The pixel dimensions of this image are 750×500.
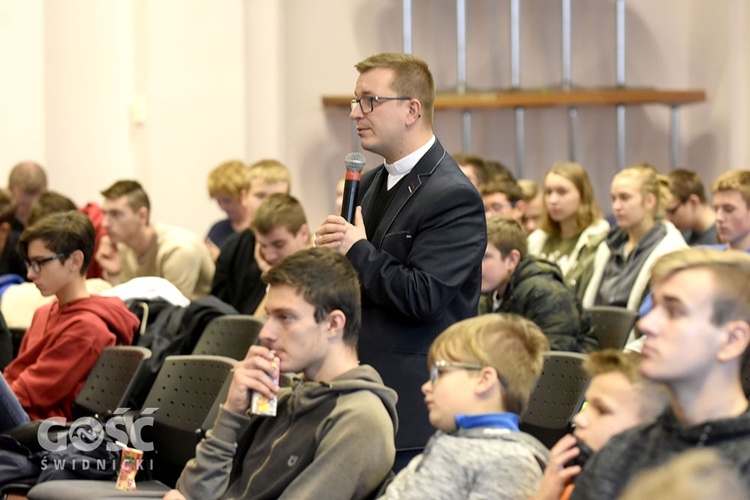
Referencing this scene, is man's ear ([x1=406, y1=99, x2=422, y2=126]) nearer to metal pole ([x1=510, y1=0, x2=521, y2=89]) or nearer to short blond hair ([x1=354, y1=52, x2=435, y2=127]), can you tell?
short blond hair ([x1=354, y1=52, x2=435, y2=127])

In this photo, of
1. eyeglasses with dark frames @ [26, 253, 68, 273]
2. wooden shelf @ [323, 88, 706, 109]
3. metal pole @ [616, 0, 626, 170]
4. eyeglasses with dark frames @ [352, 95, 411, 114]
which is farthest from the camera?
metal pole @ [616, 0, 626, 170]

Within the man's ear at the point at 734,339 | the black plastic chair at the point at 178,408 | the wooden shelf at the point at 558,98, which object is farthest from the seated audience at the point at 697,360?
the wooden shelf at the point at 558,98

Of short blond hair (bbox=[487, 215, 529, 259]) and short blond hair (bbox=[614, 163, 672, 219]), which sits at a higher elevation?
short blond hair (bbox=[614, 163, 672, 219])

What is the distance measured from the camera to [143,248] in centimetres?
598

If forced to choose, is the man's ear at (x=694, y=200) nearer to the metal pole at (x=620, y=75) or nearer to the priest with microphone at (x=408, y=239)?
the metal pole at (x=620, y=75)

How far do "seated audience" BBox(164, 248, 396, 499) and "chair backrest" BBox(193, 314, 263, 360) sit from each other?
1687 mm

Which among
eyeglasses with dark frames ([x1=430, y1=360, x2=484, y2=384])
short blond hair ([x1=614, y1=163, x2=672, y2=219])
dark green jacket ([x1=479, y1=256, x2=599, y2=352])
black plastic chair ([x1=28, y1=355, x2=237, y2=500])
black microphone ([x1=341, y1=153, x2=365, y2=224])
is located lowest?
Result: black plastic chair ([x1=28, y1=355, x2=237, y2=500])

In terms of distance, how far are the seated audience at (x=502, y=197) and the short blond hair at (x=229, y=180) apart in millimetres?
1479

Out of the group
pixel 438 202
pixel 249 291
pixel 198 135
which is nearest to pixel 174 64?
pixel 198 135

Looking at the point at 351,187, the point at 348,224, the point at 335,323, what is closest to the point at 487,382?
the point at 335,323

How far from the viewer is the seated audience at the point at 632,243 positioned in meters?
5.41

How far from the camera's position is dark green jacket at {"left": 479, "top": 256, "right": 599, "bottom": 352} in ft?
14.6

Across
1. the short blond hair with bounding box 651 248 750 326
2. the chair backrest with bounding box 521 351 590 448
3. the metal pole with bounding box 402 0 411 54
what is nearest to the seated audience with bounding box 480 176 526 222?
the chair backrest with bounding box 521 351 590 448

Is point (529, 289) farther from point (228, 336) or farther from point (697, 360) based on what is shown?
point (697, 360)
